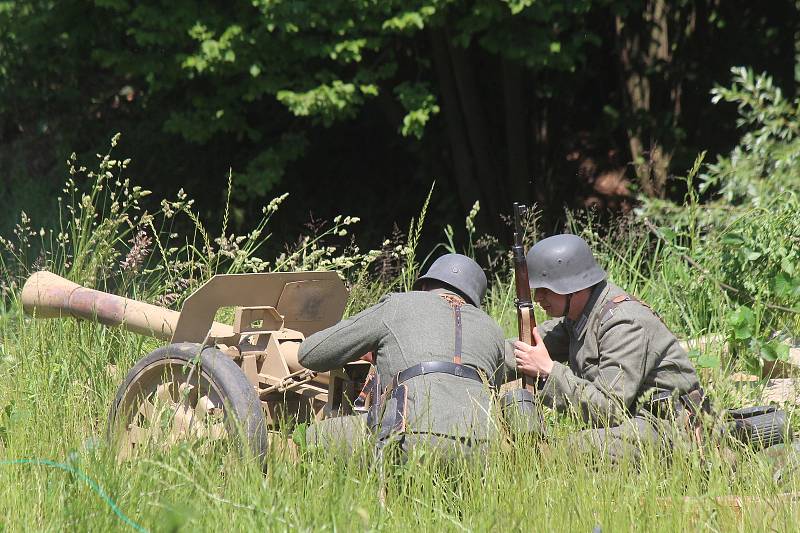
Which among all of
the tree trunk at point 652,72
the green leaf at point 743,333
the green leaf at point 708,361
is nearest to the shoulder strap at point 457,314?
the green leaf at point 708,361

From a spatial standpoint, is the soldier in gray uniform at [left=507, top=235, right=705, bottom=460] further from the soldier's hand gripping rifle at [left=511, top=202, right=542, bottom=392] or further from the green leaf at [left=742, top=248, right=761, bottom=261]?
the green leaf at [left=742, top=248, right=761, bottom=261]

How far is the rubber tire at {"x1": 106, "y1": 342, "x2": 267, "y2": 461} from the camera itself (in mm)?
3936

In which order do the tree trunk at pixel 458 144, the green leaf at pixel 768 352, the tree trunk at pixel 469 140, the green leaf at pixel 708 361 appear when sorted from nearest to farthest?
1. the green leaf at pixel 708 361
2. the green leaf at pixel 768 352
3. the tree trunk at pixel 469 140
4. the tree trunk at pixel 458 144

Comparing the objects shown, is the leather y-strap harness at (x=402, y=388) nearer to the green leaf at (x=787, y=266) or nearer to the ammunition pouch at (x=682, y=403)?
the ammunition pouch at (x=682, y=403)

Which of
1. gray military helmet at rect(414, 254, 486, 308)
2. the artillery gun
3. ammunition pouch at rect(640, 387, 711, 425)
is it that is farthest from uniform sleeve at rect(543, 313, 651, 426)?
the artillery gun

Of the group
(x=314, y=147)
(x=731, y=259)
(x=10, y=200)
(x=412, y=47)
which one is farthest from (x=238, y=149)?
(x=731, y=259)

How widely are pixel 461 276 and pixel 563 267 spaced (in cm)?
44

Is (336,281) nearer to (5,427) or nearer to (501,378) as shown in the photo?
(501,378)

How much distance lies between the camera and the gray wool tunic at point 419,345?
4164mm

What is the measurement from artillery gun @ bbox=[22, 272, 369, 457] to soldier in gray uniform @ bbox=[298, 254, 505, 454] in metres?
0.26

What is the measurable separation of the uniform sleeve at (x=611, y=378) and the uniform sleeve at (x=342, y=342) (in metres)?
0.74

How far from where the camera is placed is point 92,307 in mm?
5020

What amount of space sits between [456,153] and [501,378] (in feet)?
21.6

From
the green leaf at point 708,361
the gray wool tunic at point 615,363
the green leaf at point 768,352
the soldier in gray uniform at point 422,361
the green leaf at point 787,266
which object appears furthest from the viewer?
the green leaf at point 787,266
